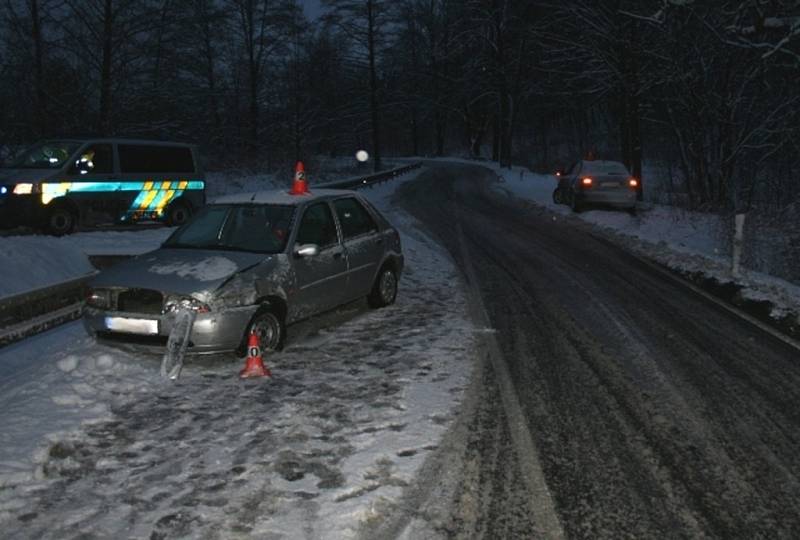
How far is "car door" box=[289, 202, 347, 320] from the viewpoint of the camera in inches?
280

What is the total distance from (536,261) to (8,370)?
28.9 ft

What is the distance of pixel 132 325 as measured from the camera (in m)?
6.12

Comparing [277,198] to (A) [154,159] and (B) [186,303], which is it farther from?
(A) [154,159]

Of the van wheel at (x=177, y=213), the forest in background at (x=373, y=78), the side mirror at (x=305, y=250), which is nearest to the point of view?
the side mirror at (x=305, y=250)

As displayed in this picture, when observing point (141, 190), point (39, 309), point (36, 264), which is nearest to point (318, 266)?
point (39, 309)

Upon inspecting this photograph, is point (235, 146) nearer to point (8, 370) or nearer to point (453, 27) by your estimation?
point (453, 27)

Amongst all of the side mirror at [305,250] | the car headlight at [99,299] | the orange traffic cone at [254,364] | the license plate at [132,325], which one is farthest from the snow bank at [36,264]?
the orange traffic cone at [254,364]

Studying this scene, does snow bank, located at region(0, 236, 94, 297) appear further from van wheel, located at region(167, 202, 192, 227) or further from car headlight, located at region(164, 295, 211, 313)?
van wheel, located at region(167, 202, 192, 227)

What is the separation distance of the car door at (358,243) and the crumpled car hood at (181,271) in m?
1.50

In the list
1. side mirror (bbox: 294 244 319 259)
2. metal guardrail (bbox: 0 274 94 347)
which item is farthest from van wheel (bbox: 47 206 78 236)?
side mirror (bbox: 294 244 319 259)

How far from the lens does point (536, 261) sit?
41.6 ft

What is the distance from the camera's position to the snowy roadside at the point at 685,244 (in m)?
9.59

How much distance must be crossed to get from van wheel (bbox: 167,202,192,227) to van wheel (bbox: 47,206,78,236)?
222 cm

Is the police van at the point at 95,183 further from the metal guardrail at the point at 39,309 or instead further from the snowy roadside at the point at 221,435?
the snowy roadside at the point at 221,435
